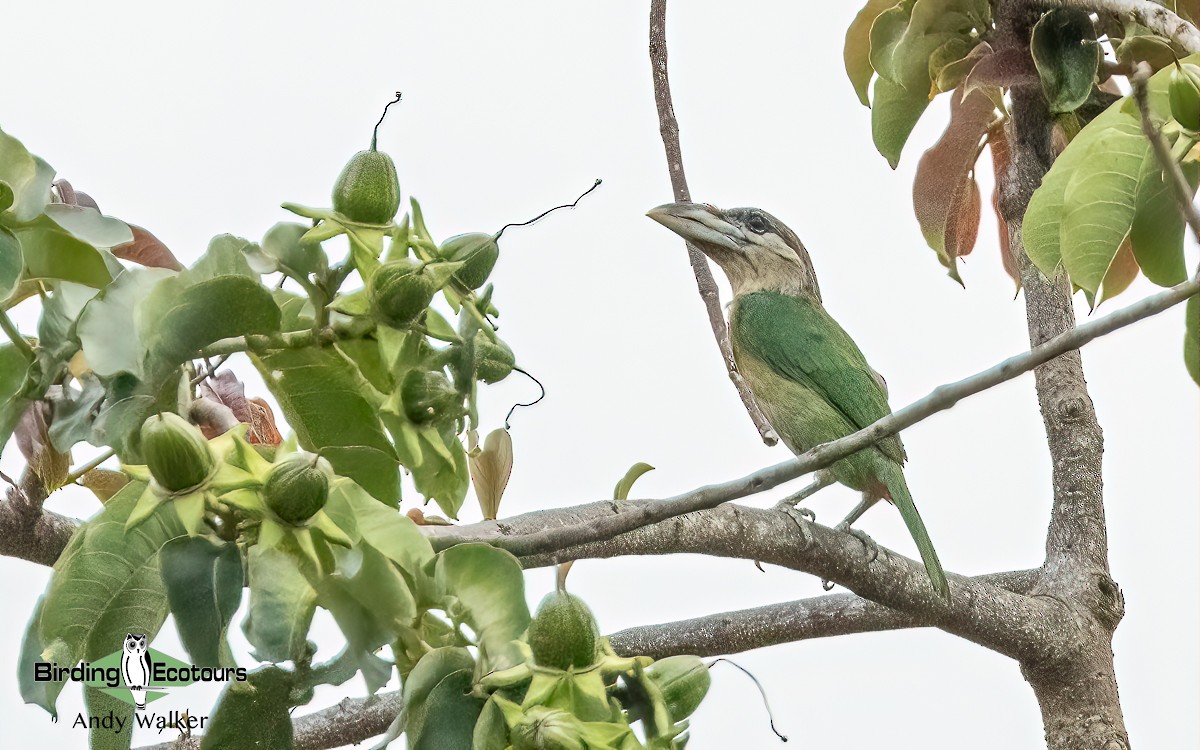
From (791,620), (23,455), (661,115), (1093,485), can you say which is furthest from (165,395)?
(1093,485)


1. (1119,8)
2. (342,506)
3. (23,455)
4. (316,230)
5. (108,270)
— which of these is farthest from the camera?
(1119,8)

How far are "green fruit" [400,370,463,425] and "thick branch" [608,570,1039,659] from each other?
133 cm

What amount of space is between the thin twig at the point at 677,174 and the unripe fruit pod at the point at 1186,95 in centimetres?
138

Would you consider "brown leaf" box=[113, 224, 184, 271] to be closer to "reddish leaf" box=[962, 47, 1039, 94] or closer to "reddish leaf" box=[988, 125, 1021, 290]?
"reddish leaf" box=[962, 47, 1039, 94]

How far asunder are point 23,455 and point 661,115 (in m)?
1.67

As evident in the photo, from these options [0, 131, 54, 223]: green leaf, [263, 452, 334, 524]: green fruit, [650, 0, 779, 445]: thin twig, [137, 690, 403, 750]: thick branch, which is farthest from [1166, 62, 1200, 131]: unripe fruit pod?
[137, 690, 403, 750]: thick branch

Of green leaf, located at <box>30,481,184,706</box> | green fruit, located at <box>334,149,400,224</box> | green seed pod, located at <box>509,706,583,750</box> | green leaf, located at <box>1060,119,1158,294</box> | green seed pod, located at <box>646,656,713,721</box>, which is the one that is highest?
green leaf, located at <box>1060,119,1158,294</box>

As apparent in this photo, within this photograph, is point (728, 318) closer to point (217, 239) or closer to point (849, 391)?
point (849, 391)

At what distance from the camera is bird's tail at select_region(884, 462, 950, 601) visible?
2.20 m

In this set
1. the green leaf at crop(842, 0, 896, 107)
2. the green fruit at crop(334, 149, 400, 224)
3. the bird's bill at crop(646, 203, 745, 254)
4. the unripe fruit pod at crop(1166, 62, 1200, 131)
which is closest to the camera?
the green fruit at crop(334, 149, 400, 224)

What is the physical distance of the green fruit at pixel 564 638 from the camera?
2.87 feet

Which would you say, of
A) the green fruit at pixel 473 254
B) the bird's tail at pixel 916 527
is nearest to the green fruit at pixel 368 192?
the green fruit at pixel 473 254

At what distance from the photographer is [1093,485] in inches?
103

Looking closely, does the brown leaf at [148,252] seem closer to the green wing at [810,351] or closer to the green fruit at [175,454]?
the green fruit at [175,454]
